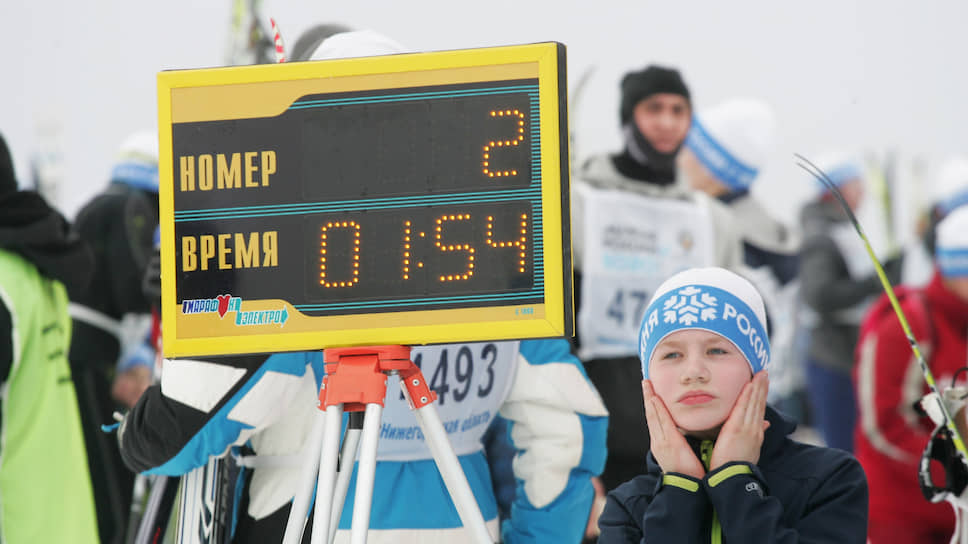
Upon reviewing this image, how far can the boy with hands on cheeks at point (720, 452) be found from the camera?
2111mm

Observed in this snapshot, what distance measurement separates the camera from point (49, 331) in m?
3.45

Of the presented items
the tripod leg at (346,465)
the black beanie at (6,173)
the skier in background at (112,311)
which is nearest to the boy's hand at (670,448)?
the tripod leg at (346,465)

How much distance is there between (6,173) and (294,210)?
1573 mm

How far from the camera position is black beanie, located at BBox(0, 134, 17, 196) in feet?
11.3

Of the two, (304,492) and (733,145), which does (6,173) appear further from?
(733,145)

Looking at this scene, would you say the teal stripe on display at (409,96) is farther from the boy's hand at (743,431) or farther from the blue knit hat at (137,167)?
the blue knit hat at (137,167)

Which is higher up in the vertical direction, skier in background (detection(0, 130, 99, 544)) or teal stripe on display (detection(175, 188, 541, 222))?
teal stripe on display (detection(175, 188, 541, 222))

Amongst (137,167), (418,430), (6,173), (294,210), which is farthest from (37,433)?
(137,167)

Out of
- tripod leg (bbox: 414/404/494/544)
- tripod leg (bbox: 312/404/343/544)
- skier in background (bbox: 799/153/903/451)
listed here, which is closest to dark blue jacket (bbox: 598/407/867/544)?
tripod leg (bbox: 414/404/494/544)

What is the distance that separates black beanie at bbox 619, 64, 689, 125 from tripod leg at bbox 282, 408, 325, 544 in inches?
119

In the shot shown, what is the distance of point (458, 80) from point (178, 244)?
2.02ft

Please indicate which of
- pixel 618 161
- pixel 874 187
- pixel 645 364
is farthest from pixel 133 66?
pixel 874 187

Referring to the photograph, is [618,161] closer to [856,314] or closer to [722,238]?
[722,238]

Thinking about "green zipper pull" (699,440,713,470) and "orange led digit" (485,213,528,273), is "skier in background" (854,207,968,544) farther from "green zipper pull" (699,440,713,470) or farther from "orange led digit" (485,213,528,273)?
"orange led digit" (485,213,528,273)
